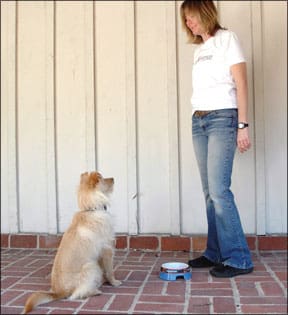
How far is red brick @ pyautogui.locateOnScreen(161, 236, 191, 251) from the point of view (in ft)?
13.8

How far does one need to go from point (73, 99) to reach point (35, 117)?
17.2 inches

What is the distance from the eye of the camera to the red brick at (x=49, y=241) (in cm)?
439

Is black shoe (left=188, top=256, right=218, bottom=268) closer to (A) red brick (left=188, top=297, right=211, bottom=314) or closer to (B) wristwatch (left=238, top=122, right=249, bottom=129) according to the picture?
(A) red brick (left=188, top=297, right=211, bottom=314)

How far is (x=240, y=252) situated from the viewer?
11.0ft

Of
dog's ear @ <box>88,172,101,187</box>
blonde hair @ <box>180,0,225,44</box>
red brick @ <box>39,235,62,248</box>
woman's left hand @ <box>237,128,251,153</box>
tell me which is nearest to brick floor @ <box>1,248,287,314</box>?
red brick @ <box>39,235,62,248</box>

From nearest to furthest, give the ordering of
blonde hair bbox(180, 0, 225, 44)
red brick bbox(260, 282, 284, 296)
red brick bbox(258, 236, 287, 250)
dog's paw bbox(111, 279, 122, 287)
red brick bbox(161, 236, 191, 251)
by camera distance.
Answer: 1. red brick bbox(260, 282, 284, 296)
2. dog's paw bbox(111, 279, 122, 287)
3. blonde hair bbox(180, 0, 225, 44)
4. red brick bbox(258, 236, 287, 250)
5. red brick bbox(161, 236, 191, 251)

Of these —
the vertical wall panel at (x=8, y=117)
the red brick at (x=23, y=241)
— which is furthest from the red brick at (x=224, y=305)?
the vertical wall panel at (x=8, y=117)

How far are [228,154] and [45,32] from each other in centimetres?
231

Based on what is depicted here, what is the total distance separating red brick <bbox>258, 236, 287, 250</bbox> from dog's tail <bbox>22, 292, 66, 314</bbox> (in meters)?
2.01

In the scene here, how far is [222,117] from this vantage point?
3.33 m

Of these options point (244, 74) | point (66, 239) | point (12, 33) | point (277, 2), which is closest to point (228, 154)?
point (244, 74)

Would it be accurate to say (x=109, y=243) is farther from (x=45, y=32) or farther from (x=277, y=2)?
(x=277, y=2)

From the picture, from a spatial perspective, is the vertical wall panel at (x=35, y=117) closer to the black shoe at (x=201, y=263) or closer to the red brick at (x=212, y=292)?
the black shoe at (x=201, y=263)

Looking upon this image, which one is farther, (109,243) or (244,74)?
(244,74)
